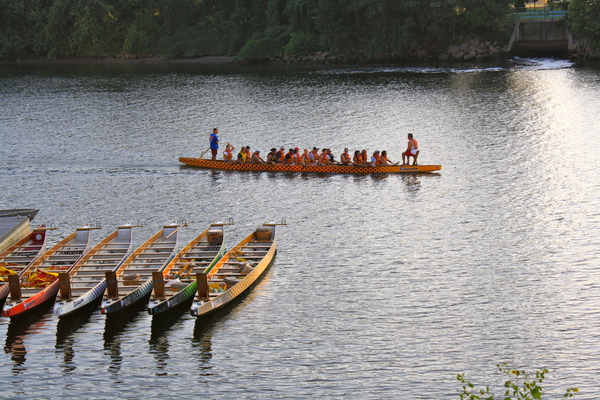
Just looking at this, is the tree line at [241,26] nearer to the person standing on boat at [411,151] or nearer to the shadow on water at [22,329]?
the person standing on boat at [411,151]

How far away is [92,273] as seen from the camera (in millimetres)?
35375

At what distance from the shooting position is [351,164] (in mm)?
54656

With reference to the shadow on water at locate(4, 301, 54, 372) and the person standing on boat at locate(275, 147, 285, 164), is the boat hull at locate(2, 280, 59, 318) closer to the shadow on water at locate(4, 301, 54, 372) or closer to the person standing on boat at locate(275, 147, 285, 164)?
the shadow on water at locate(4, 301, 54, 372)

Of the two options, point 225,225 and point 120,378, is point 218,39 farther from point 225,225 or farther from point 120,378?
point 120,378

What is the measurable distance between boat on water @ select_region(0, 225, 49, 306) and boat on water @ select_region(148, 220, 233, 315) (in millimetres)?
6796

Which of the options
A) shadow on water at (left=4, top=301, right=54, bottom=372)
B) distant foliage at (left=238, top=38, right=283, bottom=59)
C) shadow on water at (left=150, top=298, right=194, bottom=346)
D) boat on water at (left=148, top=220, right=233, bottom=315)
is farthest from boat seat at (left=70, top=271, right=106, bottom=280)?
distant foliage at (left=238, top=38, right=283, bottom=59)

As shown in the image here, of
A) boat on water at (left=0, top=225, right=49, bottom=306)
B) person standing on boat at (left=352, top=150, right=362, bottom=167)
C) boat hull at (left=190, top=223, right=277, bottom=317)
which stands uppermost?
person standing on boat at (left=352, top=150, right=362, bottom=167)

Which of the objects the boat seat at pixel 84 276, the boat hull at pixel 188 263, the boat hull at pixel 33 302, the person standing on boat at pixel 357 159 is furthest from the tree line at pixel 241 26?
the boat hull at pixel 33 302

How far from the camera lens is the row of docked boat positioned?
31984mm

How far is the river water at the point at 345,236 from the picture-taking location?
28.5m

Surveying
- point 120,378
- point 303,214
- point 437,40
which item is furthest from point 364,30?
point 120,378

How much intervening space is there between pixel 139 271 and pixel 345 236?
38.0 feet

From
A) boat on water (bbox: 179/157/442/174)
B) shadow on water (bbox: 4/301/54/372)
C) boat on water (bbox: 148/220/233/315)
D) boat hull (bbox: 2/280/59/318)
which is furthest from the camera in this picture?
boat on water (bbox: 179/157/442/174)

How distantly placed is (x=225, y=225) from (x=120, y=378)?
1674 centimetres
